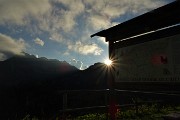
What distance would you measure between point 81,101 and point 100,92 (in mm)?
65799

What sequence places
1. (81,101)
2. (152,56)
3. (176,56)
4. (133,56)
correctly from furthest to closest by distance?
(81,101), (133,56), (152,56), (176,56)

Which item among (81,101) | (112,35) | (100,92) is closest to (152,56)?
(112,35)

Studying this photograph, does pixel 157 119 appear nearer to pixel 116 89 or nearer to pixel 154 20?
pixel 116 89

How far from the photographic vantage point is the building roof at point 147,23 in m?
5.64

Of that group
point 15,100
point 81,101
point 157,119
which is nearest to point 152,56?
point 157,119

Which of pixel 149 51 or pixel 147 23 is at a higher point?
pixel 147 23

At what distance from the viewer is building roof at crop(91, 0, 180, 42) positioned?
564cm

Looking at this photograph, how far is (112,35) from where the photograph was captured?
23.9 ft

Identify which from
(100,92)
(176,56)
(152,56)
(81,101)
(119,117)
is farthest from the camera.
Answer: (81,101)

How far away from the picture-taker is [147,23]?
6242 mm

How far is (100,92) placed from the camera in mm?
9008

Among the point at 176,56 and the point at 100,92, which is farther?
the point at 100,92

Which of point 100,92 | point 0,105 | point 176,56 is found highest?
point 176,56

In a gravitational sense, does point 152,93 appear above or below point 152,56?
below
